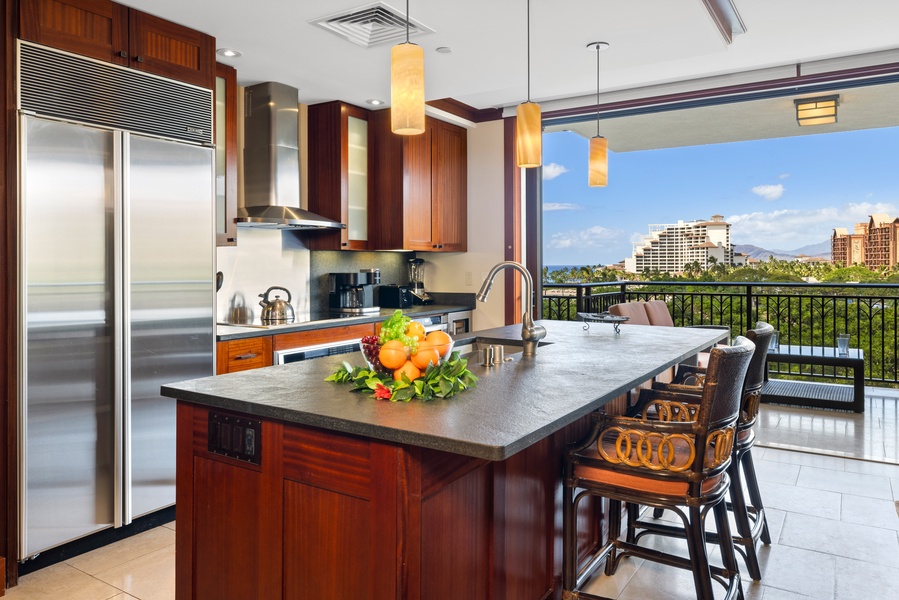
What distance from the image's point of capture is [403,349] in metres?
1.78

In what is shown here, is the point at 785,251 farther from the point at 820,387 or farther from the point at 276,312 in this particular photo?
the point at 276,312

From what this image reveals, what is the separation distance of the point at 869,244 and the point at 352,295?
5.86 metres

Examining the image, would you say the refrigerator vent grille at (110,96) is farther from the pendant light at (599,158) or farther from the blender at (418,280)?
the blender at (418,280)

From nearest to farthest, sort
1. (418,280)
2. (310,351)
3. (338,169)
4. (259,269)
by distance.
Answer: (310,351)
(259,269)
(338,169)
(418,280)

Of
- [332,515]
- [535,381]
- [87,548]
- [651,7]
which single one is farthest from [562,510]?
[651,7]

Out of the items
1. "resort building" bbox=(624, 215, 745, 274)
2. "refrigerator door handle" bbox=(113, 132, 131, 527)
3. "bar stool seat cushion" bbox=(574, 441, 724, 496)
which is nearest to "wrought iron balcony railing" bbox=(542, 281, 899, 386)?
"resort building" bbox=(624, 215, 745, 274)

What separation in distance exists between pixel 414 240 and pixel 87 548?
3022 mm

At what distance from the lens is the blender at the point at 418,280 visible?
573 centimetres

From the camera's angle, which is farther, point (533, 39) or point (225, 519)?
point (533, 39)

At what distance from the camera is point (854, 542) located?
2770 mm

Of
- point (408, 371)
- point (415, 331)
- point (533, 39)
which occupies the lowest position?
point (408, 371)

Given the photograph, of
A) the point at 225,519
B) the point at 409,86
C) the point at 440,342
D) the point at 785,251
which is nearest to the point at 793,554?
the point at 440,342

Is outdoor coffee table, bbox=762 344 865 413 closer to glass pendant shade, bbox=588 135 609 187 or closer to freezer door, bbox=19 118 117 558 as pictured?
glass pendant shade, bbox=588 135 609 187

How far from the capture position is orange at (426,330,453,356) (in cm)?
185
